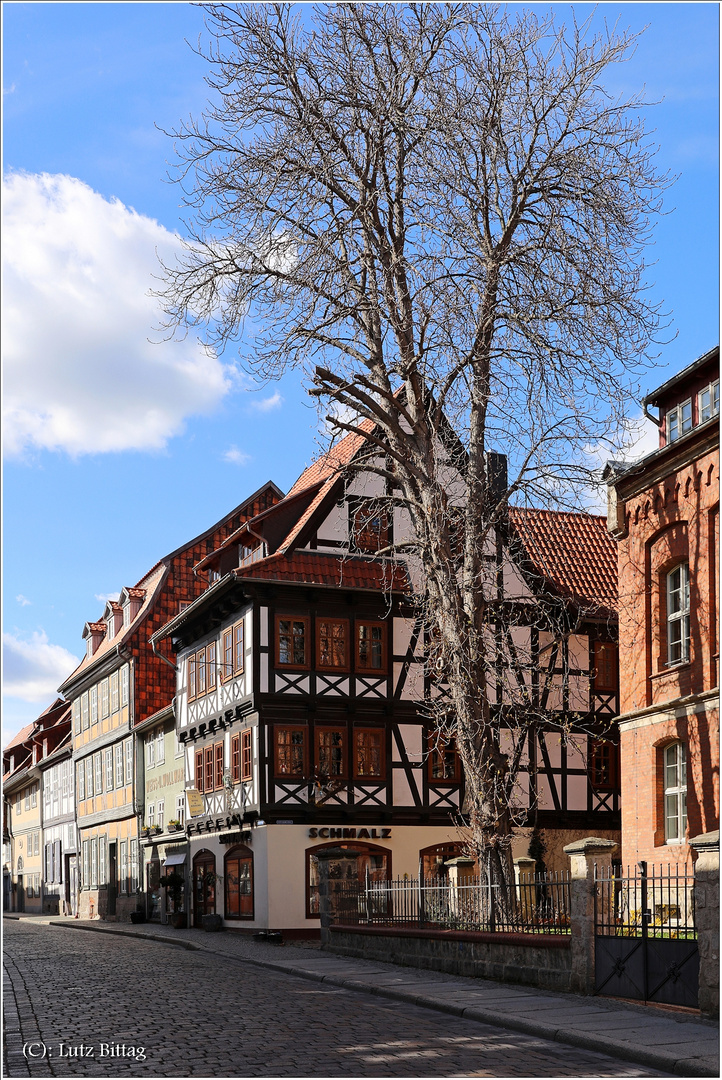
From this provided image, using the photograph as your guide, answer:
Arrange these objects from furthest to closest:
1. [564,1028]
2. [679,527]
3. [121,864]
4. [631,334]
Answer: [121,864]
[679,527]
[631,334]
[564,1028]

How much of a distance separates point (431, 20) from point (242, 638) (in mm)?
16849

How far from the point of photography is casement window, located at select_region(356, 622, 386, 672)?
32.8m

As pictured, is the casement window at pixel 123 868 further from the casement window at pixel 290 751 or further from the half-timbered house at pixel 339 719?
the casement window at pixel 290 751

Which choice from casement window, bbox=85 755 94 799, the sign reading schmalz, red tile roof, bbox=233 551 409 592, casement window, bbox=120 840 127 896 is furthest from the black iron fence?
casement window, bbox=85 755 94 799

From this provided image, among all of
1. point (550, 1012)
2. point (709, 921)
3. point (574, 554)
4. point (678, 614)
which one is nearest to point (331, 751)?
point (574, 554)

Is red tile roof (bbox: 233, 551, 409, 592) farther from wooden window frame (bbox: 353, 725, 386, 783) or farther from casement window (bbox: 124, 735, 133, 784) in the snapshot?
casement window (bbox: 124, 735, 133, 784)

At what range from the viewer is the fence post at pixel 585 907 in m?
14.9

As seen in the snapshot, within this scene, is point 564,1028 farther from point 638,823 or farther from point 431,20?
point 431,20

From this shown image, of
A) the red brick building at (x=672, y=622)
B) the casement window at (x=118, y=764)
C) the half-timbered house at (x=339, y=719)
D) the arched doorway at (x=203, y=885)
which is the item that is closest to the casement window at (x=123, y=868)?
the casement window at (x=118, y=764)

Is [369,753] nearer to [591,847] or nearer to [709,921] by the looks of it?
[591,847]

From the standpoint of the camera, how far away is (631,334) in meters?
20.4

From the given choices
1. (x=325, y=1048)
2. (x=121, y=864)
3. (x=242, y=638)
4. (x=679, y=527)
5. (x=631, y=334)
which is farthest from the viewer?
(x=121, y=864)

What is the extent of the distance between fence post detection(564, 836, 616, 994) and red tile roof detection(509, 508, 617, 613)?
1804 cm

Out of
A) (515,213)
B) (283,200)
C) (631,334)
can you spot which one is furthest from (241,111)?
(631,334)
